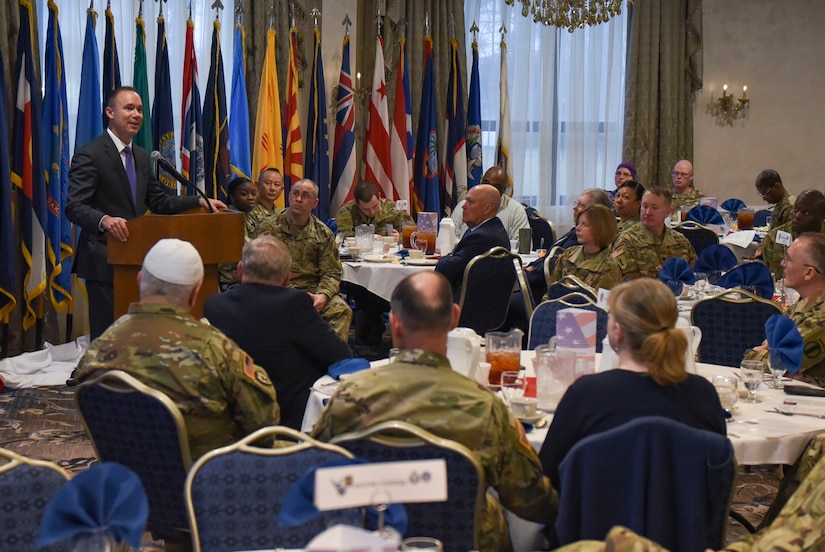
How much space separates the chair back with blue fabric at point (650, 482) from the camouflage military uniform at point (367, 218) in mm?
6276

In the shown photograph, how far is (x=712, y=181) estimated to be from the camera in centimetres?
1218

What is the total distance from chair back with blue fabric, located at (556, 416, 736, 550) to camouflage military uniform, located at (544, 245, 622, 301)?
3.37 m

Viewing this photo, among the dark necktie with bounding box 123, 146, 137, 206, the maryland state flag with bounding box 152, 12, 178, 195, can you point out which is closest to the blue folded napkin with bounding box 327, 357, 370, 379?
the dark necktie with bounding box 123, 146, 137, 206

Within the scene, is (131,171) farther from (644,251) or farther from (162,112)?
(644,251)

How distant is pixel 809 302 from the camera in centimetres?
416

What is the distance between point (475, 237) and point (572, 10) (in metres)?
2.43

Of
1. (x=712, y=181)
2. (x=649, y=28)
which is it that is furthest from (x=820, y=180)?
(x=649, y=28)

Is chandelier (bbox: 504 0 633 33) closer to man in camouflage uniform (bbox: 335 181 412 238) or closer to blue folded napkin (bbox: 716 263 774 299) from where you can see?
man in camouflage uniform (bbox: 335 181 412 238)

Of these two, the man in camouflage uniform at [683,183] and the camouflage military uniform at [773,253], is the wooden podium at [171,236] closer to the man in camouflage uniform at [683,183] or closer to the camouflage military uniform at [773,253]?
the camouflage military uniform at [773,253]

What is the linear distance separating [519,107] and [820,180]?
3953mm

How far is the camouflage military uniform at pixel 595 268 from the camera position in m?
5.77

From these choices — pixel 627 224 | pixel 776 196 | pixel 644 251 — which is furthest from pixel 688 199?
pixel 644 251

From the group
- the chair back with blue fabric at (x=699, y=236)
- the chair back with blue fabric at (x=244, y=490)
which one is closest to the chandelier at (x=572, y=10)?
the chair back with blue fabric at (x=699, y=236)

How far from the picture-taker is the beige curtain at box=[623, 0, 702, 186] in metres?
11.5
